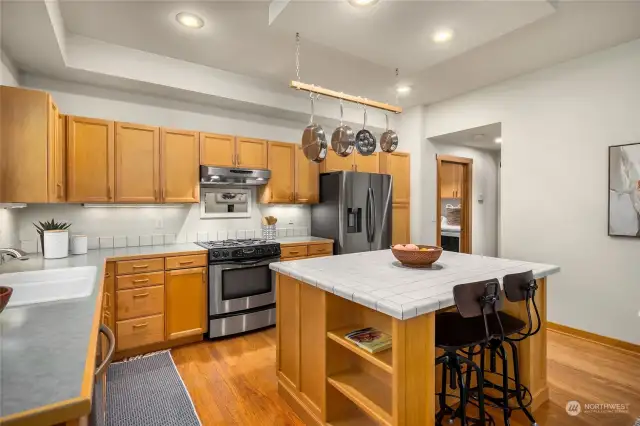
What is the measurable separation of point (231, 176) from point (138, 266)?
129 cm

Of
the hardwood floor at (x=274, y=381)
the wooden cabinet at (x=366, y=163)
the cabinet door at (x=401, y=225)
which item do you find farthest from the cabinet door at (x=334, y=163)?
the hardwood floor at (x=274, y=381)

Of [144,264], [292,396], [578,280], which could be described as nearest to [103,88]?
[144,264]

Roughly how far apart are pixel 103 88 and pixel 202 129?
102 cm

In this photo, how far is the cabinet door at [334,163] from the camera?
4.41 m

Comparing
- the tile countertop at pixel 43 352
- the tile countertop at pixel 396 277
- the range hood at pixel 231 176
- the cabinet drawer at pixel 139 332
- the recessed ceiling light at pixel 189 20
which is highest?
the recessed ceiling light at pixel 189 20

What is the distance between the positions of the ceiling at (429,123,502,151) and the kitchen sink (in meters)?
4.43

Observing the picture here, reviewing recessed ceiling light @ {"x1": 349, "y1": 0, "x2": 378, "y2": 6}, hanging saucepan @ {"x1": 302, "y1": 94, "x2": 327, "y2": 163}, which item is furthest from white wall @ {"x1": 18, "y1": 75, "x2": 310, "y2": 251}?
recessed ceiling light @ {"x1": 349, "y1": 0, "x2": 378, "y2": 6}

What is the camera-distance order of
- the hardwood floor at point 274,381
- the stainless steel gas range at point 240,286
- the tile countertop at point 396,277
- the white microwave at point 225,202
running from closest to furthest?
the tile countertop at point 396,277 → the hardwood floor at point 274,381 → the stainless steel gas range at point 240,286 → the white microwave at point 225,202

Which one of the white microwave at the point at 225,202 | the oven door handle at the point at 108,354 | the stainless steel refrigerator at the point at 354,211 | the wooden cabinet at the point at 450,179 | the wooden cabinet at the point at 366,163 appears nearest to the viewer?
the oven door handle at the point at 108,354

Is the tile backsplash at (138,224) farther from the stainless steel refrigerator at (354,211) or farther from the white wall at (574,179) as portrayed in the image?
the white wall at (574,179)

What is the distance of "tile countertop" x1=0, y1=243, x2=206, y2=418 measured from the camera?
76cm

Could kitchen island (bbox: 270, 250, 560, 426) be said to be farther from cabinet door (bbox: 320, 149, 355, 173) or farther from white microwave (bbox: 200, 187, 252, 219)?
cabinet door (bbox: 320, 149, 355, 173)

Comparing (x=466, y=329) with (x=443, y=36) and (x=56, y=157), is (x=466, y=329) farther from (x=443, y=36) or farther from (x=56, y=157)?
(x=56, y=157)

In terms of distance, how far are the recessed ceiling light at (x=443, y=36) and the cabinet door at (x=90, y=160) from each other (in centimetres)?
302
